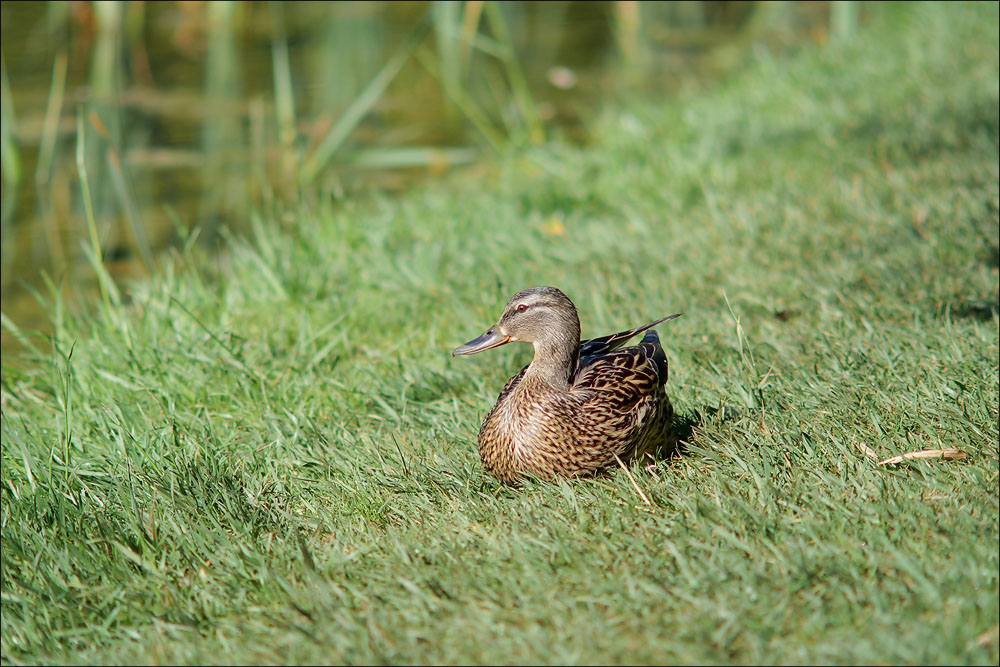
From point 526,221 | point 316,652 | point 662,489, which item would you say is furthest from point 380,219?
point 316,652

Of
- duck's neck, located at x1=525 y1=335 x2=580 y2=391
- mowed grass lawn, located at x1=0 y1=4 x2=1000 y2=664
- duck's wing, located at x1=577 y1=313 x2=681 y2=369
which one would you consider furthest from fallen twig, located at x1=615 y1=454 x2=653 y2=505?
duck's wing, located at x1=577 y1=313 x2=681 y2=369

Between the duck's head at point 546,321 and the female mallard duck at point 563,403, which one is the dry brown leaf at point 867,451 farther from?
the duck's head at point 546,321

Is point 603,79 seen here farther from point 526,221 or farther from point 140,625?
point 140,625

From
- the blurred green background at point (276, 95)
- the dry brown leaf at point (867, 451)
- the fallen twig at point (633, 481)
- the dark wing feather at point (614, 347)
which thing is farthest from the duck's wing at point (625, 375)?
the blurred green background at point (276, 95)

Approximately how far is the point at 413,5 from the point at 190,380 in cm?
898

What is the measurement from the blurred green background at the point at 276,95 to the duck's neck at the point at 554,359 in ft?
6.17

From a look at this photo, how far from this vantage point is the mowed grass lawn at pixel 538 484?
234cm

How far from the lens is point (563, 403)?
9.96ft

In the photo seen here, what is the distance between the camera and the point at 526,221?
557 cm

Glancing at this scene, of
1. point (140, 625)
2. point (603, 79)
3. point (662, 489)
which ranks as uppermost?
point (603, 79)

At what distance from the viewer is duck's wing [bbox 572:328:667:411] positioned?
3.03 meters

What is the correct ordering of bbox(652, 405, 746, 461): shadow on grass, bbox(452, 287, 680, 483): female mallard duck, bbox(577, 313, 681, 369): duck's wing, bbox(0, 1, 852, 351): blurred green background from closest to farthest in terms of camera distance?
bbox(452, 287, 680, 483): female mallard duck, bbox(652, 405, 746, 461): shadow on grass, bbox(577, 313, 681, 369): duck's wing, bbox(0, 1, 852, 351): blurred green background

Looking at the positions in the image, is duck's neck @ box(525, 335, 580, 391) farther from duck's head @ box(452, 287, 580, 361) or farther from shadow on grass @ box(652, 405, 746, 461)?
shadow on grass @ box(652, 405, 746, 461)

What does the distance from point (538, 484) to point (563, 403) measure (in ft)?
0.82
